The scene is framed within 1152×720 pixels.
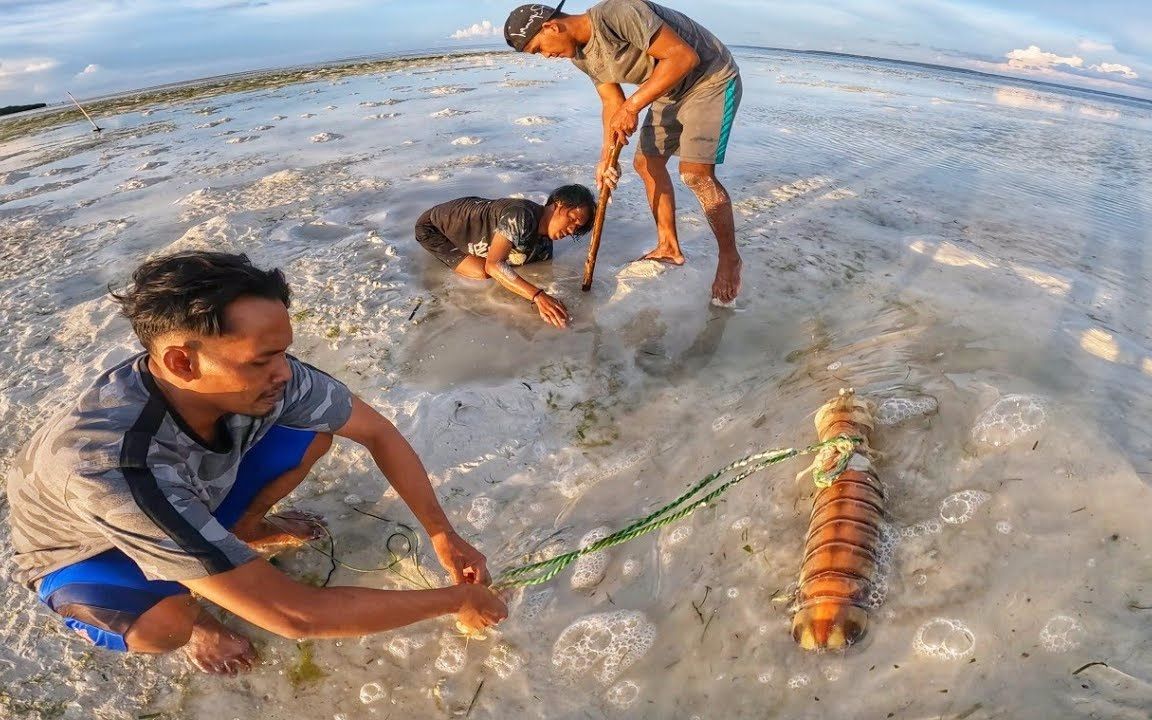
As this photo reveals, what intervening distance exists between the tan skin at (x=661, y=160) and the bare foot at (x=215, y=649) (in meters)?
3.17

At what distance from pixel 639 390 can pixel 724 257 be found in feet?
4.32

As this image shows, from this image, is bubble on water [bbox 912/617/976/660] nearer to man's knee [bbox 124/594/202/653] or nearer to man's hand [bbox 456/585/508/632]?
man's hand [bbox 456/585/508/632]

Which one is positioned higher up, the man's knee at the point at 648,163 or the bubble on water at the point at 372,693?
the man's knee at the point at 648,163

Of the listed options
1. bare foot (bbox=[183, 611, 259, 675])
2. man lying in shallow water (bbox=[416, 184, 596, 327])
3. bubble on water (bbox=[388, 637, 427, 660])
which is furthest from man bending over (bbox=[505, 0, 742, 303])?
bare foot (bbox=[183, 611, 259, 675])

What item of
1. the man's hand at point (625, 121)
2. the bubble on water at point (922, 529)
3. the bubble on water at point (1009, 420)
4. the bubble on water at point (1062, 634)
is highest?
the man's hand at point (625, 121)

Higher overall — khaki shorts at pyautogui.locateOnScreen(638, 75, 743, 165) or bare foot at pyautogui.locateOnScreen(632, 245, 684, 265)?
khaki shorts at pyautogui.locateOnScreen(638, 75, 743, 165)

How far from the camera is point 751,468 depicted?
2521 millimetres

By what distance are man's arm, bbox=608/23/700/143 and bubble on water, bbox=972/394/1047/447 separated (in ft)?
8.07

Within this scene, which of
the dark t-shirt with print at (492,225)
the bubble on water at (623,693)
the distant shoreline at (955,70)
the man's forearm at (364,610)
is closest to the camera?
the man's forearm at (364,610)

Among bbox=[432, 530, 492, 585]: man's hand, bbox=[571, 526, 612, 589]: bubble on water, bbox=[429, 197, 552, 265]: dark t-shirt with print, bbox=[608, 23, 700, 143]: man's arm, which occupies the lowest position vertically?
bbox=[571, 526, 612, 589]: bubble on water

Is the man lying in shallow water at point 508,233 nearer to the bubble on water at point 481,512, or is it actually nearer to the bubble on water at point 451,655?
the bubble on water at point 481,512

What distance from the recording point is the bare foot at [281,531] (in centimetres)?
236

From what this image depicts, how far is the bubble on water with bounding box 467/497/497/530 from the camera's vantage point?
264 cm

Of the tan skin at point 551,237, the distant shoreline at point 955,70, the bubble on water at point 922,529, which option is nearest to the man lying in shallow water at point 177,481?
the bubble on water at point 922,529
